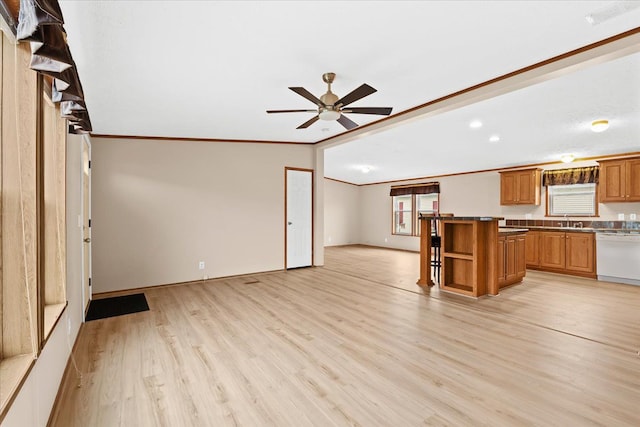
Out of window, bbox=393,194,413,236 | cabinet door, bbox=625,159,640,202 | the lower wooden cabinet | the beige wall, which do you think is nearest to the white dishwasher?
the lower wooden cabinet

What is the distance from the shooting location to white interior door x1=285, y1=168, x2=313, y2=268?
618cm

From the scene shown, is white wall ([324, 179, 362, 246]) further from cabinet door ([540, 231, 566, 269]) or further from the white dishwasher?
the white dishwasher

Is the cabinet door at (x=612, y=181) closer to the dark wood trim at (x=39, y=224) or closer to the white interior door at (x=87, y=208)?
the dark wood trim at (x=39, y=224)

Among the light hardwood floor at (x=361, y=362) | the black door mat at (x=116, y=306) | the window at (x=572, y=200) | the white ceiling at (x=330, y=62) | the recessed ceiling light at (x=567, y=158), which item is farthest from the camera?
the window at (x=572, y=200)

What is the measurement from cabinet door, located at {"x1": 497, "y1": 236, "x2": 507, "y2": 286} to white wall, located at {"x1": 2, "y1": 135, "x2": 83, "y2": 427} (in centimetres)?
493

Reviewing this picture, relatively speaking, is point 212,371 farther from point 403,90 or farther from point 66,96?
point 403,90

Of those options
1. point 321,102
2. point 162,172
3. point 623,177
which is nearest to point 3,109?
point 321,102

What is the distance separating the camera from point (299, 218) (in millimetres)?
6336

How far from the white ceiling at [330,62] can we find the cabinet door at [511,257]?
5.89ft

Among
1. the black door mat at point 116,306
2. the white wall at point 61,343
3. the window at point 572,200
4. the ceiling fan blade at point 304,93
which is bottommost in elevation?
the black door mat at point 116,306

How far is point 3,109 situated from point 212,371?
2.03 m

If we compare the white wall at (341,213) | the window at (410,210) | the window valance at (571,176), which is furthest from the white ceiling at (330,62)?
the white wall at (341,213)

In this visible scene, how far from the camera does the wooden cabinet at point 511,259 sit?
455 centimetres

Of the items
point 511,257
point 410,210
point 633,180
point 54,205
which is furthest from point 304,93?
point 410,210
